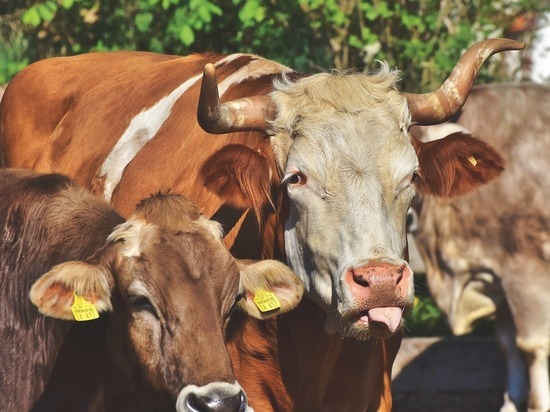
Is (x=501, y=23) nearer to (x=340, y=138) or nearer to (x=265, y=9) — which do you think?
(x=265, y=9)

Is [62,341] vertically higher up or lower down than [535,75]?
higher up

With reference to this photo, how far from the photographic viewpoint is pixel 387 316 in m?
5.48

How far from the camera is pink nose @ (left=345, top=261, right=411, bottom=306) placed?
5426mm

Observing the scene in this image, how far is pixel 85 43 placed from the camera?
10414mm

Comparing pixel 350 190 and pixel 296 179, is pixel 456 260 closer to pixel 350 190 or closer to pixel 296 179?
pixel 296 179

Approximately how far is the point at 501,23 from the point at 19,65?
3.56 metres

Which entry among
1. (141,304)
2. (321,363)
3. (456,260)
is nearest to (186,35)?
A: (456,260)

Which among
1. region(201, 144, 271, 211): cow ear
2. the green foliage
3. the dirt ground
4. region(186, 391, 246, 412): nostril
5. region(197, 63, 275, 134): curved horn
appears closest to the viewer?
region(186, 391, 246, 412): nostril

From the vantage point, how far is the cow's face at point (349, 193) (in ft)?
18.0

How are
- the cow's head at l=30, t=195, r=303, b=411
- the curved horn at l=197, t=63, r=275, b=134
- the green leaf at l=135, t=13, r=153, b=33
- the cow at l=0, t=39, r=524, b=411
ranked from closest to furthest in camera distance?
the cow's head at l=30, t=195, r=303, b=411 → the cow at l=0, t=39, r=524, b=411 → the curved horn at l=197, t=63, r=275, b=134 → the green leaf at l=135, t=13, r=153, b=33

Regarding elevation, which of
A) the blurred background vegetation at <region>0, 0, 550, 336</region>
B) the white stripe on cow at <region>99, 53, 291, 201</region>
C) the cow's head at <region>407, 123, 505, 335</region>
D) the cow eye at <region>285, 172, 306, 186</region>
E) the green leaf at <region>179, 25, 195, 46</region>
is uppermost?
the cow eye at <region>285, 172, 306, 186</region>


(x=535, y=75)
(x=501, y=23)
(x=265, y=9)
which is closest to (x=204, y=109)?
(x=265, y=9)

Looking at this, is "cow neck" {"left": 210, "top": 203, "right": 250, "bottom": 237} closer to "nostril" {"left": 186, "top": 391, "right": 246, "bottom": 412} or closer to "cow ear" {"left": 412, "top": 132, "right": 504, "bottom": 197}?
"cow ear" {"left": 412, "top": 132, "right": 504, "bottom": 197}

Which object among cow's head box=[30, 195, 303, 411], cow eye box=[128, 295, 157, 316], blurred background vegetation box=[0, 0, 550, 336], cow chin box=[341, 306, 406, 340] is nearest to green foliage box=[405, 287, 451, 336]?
blurred background vegetation box=[0, 0, 550, 336]
